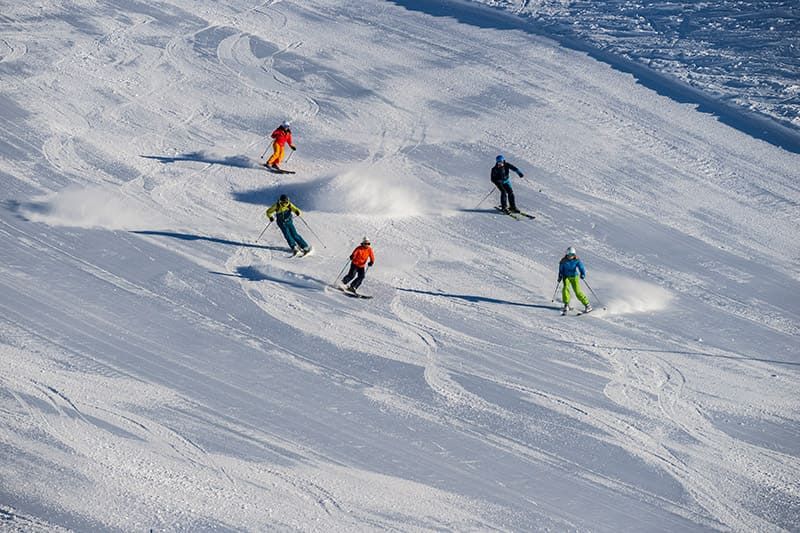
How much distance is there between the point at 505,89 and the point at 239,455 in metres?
14.3

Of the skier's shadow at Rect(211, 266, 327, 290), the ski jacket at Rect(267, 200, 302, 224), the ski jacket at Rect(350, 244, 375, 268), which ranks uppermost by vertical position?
the ski jacket at Rect(267, 200, 302, 224)

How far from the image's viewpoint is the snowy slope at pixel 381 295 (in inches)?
455

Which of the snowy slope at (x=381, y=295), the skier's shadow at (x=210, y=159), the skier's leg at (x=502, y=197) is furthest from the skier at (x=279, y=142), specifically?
the skier's leg at (x=502, y=197)

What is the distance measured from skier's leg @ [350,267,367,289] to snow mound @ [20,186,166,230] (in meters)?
4.34

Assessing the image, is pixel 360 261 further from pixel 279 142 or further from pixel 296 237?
pixel 279 142

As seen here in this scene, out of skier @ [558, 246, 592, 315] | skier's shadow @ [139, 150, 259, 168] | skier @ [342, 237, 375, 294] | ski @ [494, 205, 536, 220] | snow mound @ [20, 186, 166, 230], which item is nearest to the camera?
skier @ [558, 246, 592, 315]

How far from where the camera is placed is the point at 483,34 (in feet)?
85.6

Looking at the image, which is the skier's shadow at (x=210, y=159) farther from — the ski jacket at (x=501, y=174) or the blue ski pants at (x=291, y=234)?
the ski jacket at (x=501, y=174)

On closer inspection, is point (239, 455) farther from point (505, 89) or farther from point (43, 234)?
point (505, 89)

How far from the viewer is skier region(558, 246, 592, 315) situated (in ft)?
49.0

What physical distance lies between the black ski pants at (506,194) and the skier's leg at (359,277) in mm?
4095

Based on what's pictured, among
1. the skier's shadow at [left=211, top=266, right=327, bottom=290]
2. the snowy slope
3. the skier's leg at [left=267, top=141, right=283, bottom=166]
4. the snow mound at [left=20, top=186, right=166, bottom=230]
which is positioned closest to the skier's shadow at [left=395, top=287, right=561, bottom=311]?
the snowy slope

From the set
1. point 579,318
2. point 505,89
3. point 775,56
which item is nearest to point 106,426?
point 579,318

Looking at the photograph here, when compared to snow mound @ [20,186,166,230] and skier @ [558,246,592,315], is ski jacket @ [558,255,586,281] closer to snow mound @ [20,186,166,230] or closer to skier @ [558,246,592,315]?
skier @ [558,246,592,315]
